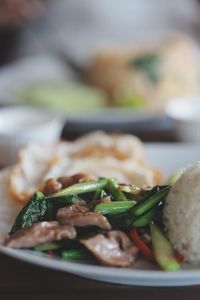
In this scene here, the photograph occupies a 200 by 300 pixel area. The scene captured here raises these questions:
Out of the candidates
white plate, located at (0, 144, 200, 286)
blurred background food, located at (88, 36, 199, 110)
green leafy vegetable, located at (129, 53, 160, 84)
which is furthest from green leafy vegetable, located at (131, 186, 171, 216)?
green leafy vegetable, located at (129, 53, 160, 84)

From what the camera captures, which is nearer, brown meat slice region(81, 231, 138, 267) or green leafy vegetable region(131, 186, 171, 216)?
brown meat slice region(81, 231, 138, 267)

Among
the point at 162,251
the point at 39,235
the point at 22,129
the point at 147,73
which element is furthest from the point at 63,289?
the point at 147,73

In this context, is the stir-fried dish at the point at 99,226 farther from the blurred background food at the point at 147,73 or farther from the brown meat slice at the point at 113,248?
the blurred background food at the point at 147,73

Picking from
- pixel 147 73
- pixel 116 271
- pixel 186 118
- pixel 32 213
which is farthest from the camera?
pixel 147 73

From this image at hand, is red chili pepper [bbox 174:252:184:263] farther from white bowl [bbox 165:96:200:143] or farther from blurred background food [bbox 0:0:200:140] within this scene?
blurred background food [bbox 0:0:200:140]

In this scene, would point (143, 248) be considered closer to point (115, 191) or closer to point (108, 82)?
point (115, 191)

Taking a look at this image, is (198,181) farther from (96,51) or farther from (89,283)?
(96,51)

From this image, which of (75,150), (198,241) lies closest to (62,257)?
(198,241)
